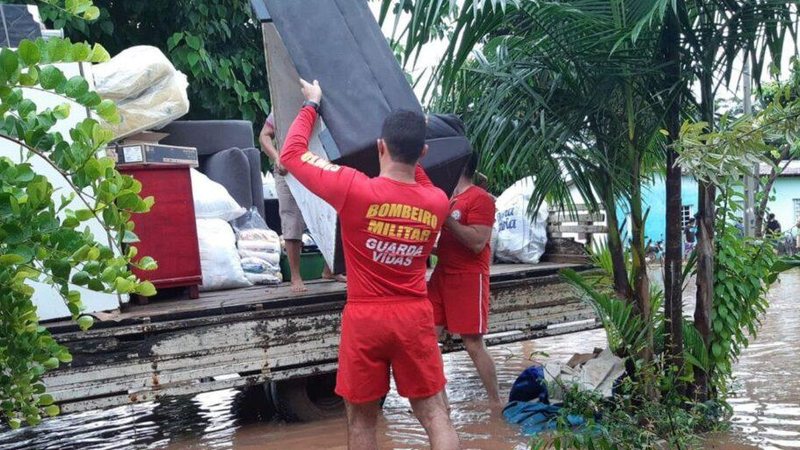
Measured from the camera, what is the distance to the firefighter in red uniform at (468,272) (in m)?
5.53

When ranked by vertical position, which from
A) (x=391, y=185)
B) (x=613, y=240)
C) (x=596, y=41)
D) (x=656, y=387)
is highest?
(x=596, y=41)

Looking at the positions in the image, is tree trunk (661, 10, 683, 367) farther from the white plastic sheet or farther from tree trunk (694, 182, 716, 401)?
the white plastic sheet

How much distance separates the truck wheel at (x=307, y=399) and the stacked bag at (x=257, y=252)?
3.46ft

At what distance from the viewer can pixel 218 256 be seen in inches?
245

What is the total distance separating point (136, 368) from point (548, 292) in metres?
3.04

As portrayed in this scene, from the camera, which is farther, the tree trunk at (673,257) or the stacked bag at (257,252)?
the stacked bag at (257,252)

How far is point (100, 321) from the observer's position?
4730mm

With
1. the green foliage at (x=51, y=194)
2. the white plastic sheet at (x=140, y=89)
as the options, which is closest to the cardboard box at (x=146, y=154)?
the white plastic sheet at (x=140, y=89)

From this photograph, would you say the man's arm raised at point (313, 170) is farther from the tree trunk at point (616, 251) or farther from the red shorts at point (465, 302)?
the tree trunk at point (616, 251)

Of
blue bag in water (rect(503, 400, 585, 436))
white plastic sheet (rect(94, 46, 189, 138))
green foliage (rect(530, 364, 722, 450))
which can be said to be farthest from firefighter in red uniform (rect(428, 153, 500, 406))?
white plastic sheet (rect(94, 46, 189, 138))

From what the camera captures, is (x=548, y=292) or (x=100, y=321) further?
(x=548, y=292)

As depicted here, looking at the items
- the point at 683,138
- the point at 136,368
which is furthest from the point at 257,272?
the point at 683,138

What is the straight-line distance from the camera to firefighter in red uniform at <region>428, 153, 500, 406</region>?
553cm

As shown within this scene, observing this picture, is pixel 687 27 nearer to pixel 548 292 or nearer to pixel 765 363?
pixel 548 292
